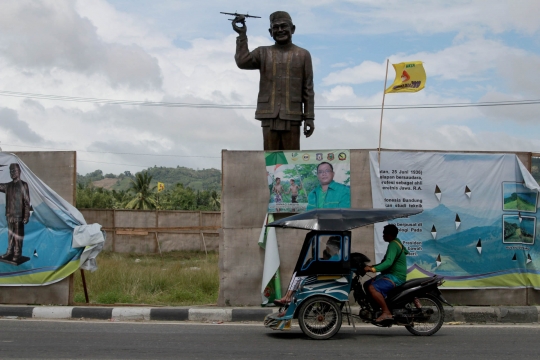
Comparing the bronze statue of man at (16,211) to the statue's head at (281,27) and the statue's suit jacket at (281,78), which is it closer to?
the statue's suit jacket at (281,78)

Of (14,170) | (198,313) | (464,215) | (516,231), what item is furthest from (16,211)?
(516,231)

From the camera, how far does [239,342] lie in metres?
7.99

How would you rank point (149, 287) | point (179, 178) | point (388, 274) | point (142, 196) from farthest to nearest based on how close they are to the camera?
point (179, 178)
point (142, 196)
point (149, 287)
point (388, 274)

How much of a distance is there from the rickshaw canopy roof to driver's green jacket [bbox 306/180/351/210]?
83.4 inches

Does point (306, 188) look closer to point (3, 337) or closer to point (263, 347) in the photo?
point (263, 347)

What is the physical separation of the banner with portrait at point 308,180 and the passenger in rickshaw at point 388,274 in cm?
192

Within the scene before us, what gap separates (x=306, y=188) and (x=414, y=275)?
2141 millimetres

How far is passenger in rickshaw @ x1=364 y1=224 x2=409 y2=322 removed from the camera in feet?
28.0

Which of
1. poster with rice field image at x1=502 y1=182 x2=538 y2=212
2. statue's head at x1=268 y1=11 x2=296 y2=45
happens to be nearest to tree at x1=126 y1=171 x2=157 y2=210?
statue's head at x1=268 y1=11 x2=296 y2=45

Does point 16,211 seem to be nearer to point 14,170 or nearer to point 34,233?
point 34,233

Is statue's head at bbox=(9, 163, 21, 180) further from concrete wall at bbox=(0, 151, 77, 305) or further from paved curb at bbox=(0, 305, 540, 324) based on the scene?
paved curb at bbox=(0, 305, 540, 324)

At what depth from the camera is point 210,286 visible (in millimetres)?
12703

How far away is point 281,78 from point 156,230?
18.4 m

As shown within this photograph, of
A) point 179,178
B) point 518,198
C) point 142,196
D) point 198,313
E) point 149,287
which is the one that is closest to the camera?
point 198,313
